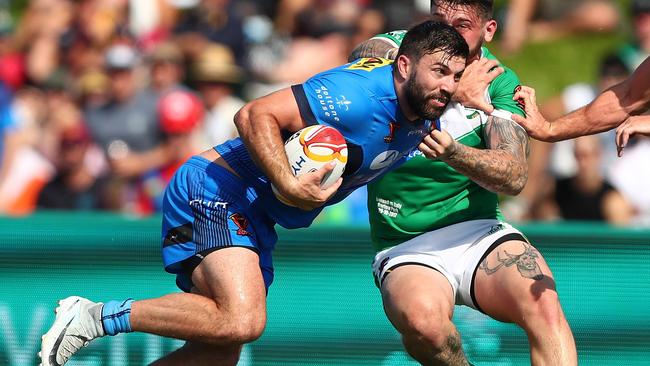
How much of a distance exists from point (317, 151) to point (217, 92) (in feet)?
18.8

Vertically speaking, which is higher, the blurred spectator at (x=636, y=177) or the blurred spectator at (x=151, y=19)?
the blurred spectator at (x=151, y=19)

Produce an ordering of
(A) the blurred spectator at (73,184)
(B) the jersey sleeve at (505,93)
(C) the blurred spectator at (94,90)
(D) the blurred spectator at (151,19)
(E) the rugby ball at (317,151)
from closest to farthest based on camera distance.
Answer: (E) the rugby ball at (317,151) → (B) the jersey sleeve at (505,93) → (A) the blurred spectator at (73,184) → (C) the blurred spectator at (94,90) → (D) the blurred spectator at (151,19)

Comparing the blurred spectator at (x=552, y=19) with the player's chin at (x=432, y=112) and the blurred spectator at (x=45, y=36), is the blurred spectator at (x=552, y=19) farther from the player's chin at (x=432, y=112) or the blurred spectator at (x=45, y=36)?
the player's chin at (x=432, y=112)

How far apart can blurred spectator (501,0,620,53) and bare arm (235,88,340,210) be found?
673 centimetres

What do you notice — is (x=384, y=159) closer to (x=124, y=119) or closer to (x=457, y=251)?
(x=457, y=251)

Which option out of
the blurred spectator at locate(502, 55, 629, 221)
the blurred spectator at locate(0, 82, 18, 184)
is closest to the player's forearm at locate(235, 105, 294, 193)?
the blurred spectator at locate(502, 55, 629, 221)

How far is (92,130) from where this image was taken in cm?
1108

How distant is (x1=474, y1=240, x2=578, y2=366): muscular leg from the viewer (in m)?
5.75

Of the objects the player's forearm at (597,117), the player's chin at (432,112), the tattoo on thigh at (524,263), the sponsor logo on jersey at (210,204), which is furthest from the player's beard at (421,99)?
the sponsor logo on jersey at (210,204)

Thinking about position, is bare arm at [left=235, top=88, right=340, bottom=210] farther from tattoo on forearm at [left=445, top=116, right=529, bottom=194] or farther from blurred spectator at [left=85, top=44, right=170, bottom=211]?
blurred spectator at [left=85, top=44, right=170, bottom=211]

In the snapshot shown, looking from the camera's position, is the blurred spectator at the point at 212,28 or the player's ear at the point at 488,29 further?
the blurred spectator at the point at 212,28

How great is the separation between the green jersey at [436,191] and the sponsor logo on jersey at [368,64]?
390 millimetres

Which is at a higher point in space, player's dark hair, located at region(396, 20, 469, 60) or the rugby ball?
player's dark hair, located at region(396, 20, 469, 60)

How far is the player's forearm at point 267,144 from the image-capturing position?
5.53 meters
